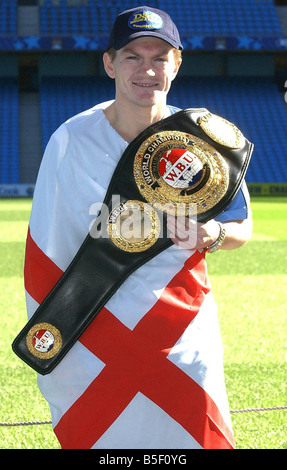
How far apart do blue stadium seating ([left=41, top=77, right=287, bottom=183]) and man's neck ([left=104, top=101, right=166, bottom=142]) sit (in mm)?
23542

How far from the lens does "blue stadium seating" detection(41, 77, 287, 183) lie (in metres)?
25.9

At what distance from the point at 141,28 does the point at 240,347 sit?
11.1 feet

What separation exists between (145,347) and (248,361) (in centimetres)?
284

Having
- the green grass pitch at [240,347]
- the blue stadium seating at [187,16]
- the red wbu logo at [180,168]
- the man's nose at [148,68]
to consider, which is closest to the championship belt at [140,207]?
the red wbu logo at [180,168]

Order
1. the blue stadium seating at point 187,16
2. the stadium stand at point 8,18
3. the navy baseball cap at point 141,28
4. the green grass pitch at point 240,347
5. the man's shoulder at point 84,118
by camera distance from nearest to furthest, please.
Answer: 1. the navy baseball cap at point 141,28
2. the man's shoulder at point 84,118
3. the green grass pitch at point 240,347
4. the stadium stand at point 8,18
5. the blue stadium seating at point 187,16

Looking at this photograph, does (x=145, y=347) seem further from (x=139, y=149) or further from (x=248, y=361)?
(x=248, y=361)

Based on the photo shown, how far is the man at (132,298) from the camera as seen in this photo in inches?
69.0

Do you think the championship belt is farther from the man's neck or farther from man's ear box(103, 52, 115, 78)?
man's ear box(103, 52, 115, 78)

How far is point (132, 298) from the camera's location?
70.2 inches

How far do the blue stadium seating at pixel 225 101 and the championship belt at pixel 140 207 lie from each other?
2355 centimetres

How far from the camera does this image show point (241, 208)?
1891mm

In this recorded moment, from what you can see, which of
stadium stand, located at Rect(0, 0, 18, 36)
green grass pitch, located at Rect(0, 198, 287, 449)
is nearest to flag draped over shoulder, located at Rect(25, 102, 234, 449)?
green grass pitch, located at Rect(0, 198, 287, 449)

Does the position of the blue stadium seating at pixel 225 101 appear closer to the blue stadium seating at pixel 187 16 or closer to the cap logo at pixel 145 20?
the blue stadium seating at pixel 187 16
